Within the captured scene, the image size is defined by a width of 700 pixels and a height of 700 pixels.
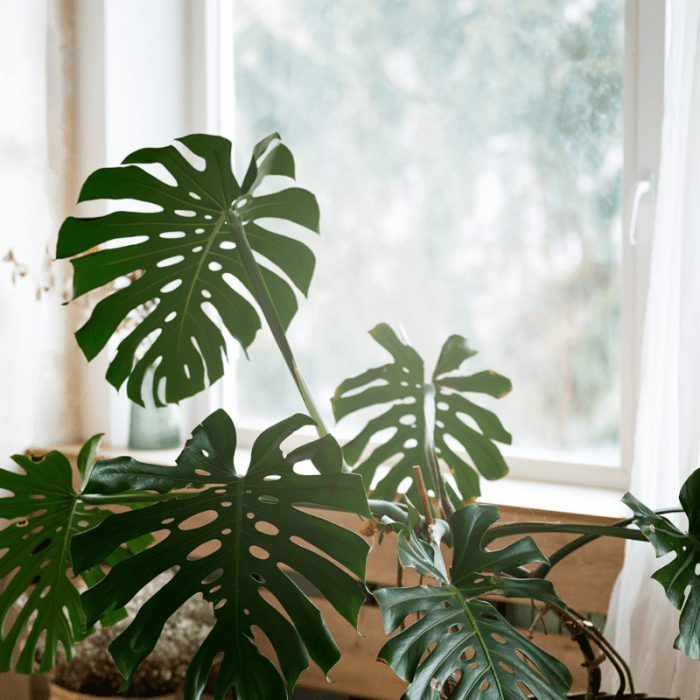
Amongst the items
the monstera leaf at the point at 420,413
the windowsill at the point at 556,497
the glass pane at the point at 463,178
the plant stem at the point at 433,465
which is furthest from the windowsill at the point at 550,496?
the plant stem at the point at 433,465

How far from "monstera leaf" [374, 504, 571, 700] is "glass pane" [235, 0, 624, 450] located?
0.89 m

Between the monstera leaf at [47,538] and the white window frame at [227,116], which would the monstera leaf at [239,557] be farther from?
the white window frame at [227,116]

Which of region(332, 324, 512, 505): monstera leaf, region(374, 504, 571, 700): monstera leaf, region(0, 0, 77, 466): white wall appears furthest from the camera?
region(0, 0, 77, 466): white wall

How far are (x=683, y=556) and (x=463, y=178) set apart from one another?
1073 millimetres

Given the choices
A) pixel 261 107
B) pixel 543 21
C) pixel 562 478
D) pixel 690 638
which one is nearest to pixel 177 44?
pixel 261 107

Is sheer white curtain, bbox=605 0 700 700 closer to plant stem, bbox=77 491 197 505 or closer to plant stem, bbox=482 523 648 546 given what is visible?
plant stem, bbox=482 523 648 546

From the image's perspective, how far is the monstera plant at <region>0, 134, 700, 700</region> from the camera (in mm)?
631

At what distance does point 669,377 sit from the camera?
1129 millimetres

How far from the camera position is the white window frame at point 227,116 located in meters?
1.39

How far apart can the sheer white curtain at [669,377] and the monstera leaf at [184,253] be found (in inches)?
25.2

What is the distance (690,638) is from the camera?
691mm

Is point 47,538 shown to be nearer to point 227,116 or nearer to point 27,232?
point 27,232

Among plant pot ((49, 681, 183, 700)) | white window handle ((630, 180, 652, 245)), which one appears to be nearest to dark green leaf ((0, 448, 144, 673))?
plant pot ((49, 681, 183, 700))

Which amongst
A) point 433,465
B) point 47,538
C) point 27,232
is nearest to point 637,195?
point 433,465
